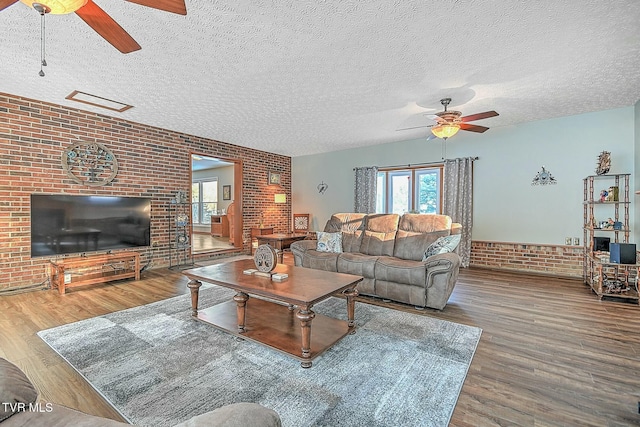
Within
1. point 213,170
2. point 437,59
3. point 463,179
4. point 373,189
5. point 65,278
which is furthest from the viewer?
point 213,170

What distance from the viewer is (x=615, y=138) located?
14.1 feet

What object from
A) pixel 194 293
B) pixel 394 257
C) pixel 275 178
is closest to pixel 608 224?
pixel 394 257

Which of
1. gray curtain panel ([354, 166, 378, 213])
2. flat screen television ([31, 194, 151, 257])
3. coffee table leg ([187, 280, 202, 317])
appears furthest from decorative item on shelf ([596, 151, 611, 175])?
flat screen television ([31, 194, 151, 257])

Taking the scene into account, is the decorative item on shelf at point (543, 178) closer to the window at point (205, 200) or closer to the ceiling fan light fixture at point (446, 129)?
the ceiling fan light fixture at point (446, 129)

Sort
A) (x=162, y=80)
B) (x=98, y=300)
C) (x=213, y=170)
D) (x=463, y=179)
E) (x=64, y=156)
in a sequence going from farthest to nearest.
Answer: (x=213, y=170)
(x=463, y=179)
(x=64, y=156)
(x=98, y=300)
(x=162, y=80)

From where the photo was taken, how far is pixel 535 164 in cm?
487

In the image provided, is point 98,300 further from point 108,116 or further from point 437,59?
point 437,59

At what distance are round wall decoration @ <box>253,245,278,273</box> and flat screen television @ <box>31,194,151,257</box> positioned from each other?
304 centimetres

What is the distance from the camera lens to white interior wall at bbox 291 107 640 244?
4.33 meters

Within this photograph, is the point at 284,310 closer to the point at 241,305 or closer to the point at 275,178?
the point at 241,305

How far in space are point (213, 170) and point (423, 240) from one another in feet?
27.8

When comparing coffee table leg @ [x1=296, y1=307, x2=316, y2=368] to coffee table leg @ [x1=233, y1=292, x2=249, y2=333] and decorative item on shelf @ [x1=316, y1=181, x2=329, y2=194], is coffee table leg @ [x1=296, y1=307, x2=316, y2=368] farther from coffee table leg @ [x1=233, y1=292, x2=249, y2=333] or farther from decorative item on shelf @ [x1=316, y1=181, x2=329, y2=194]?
decorative item on shelf @ [x1=316, y1=181, x2=329, y2=194]

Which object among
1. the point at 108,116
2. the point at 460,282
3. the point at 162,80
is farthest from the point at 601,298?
the point at 108,116

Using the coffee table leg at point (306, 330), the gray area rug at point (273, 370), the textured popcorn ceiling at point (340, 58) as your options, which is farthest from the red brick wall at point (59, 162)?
the coffee table leg at point (306, 330)
